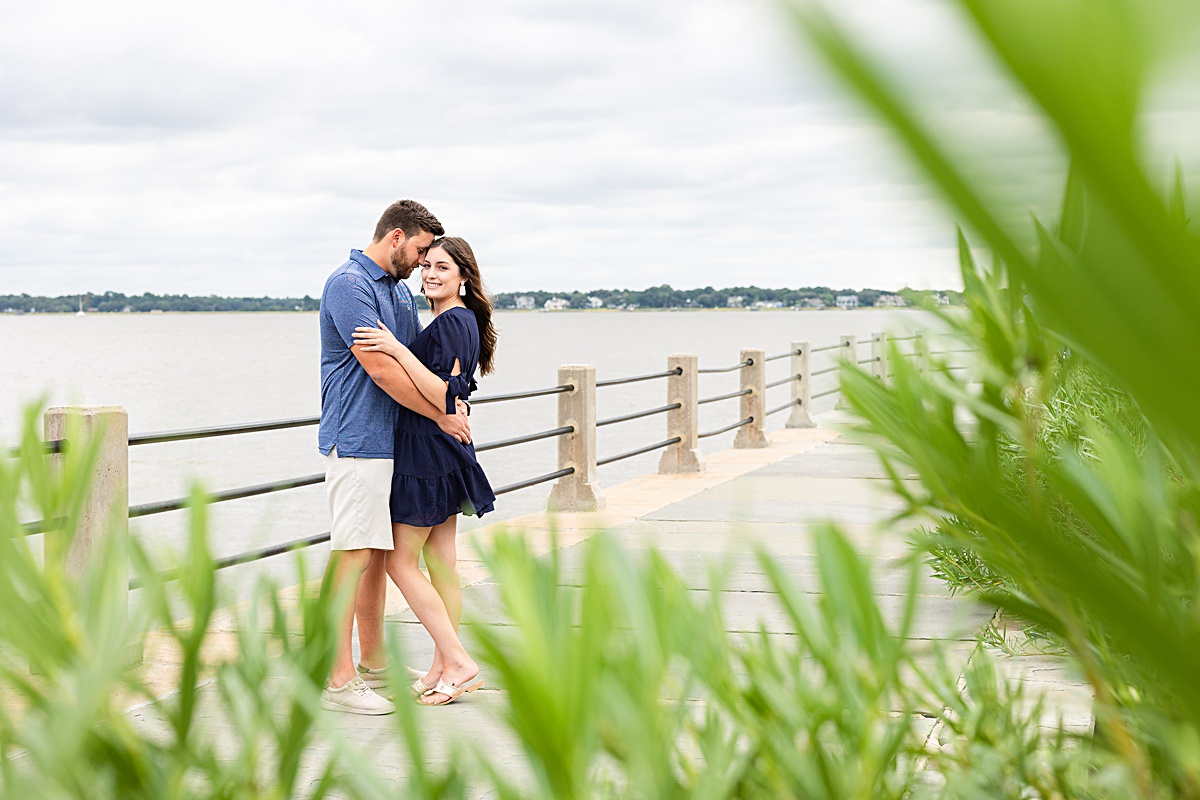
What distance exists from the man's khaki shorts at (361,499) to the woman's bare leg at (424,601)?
0.11 metres

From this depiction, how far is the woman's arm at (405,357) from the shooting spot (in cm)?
456

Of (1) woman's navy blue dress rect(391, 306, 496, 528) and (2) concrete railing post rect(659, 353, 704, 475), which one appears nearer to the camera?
(1) woman's navy blue dress rect(391, 306, 496, 528)

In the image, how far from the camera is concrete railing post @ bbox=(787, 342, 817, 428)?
17.2 m

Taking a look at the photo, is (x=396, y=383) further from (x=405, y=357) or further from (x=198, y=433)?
(x=198, y=433)

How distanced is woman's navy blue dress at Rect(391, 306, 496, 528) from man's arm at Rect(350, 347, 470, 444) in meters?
0.06

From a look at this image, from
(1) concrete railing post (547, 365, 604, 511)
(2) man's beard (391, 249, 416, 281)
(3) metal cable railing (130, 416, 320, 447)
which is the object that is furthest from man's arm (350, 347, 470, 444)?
(1) concrete railing post (547, 365, 604, 511)

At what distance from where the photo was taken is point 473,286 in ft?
16.7

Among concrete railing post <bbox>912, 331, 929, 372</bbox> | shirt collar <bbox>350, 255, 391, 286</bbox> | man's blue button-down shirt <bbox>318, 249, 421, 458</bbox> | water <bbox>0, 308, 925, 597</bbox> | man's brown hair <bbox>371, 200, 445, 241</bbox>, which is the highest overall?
man's brown hair <bbox>371, 200, 445, 241</bbox>

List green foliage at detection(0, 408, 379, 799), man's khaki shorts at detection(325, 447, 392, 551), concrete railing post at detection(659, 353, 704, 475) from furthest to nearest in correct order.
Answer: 1. concrete railing post at detection(659, 353, 704, 475)
2. man's khaki shorts at detection(325, 447, 392, 551)
3. green foliage at detection(0, 408, 379, 799)

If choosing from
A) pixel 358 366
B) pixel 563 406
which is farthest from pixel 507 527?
pixel 563 406

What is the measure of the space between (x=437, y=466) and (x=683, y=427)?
7568 mm

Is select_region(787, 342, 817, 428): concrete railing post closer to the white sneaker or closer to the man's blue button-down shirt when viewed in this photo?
the man's blue button-down shirt

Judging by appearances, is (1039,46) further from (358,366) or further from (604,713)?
(358,366)

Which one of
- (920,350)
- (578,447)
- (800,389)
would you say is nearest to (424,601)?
(920,350)
